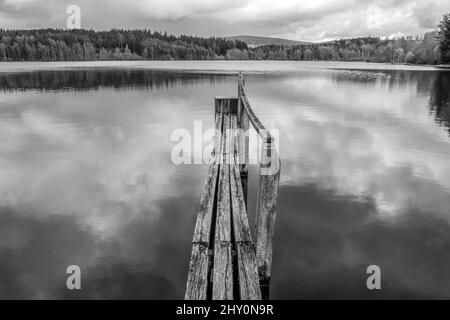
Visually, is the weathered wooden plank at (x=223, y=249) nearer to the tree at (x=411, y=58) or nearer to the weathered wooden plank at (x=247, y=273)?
the weathered wooden plank at (x=247, y=273)

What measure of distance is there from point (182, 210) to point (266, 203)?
6380mm

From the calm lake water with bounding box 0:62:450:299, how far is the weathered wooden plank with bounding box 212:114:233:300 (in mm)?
1755

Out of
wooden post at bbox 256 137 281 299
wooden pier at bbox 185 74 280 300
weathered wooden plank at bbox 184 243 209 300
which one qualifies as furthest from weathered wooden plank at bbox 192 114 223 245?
wooden post at bbox 256 137 281 299

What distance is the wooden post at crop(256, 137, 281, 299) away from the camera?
20.5ft

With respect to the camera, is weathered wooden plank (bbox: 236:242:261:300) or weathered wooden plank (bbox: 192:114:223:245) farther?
weathered wooden plank (bbox: 192:114:223:245)

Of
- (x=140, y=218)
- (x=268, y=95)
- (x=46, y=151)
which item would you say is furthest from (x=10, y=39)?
(x=140, y=218)

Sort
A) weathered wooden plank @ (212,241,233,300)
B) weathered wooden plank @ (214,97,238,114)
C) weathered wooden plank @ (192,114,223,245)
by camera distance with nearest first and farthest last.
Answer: weathered wooden plank @ (212,241,233,300) < weathered wooden plank @ (192,114,223,245) < weathered wooden plank @ (214,97,238,114)

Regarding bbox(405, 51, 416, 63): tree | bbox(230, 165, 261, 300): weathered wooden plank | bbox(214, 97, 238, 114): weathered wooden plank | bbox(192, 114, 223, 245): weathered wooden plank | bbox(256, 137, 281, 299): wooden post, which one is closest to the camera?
bbox(230, 165, 261, 300): weathered wooden plank

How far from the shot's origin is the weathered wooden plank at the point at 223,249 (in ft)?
19.3

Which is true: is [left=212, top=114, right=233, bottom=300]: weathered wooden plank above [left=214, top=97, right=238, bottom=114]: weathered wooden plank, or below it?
below

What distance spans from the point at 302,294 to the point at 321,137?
1790 cm

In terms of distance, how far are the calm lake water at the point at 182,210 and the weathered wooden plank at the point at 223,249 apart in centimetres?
175

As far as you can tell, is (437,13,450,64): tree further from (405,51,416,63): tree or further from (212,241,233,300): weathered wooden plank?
(212,241,233,300): weathered wooden plank

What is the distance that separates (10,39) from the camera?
191250 mm
